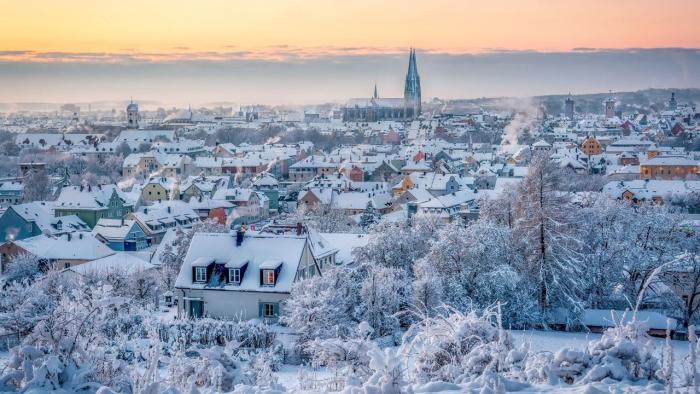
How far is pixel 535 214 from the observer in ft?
79.9

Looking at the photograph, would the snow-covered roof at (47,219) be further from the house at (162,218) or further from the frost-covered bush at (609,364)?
the frost-covered bush at (609,364)

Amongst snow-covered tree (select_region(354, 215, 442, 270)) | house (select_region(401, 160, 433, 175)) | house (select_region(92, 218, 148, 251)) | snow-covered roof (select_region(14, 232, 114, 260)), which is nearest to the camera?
snow-covered tree (select_region(354, 215, 442, 270))

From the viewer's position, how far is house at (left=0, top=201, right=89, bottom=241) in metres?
45.3

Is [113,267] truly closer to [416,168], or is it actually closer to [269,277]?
[269,277]

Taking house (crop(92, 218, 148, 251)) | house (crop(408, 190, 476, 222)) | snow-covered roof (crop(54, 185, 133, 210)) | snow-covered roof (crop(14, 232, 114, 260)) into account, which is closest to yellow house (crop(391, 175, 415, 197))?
house (crop(408, 190, 476, 222))

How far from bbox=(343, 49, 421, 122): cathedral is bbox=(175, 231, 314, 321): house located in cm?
14262

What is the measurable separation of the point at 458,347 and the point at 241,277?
45.8 ft

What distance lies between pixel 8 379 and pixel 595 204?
89.7ft

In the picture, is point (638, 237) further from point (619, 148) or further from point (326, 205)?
point (619, 148)

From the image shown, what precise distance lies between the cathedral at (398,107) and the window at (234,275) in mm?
143434

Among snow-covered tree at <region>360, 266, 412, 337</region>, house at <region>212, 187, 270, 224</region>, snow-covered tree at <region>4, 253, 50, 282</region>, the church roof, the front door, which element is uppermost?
the church roof

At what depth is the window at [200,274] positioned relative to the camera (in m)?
23.8

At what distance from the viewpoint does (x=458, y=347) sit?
34.0 feet

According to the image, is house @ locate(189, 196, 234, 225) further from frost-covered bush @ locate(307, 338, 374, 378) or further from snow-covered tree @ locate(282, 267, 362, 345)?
frost-covered bush @ locate(307, 338, 374, 378)
